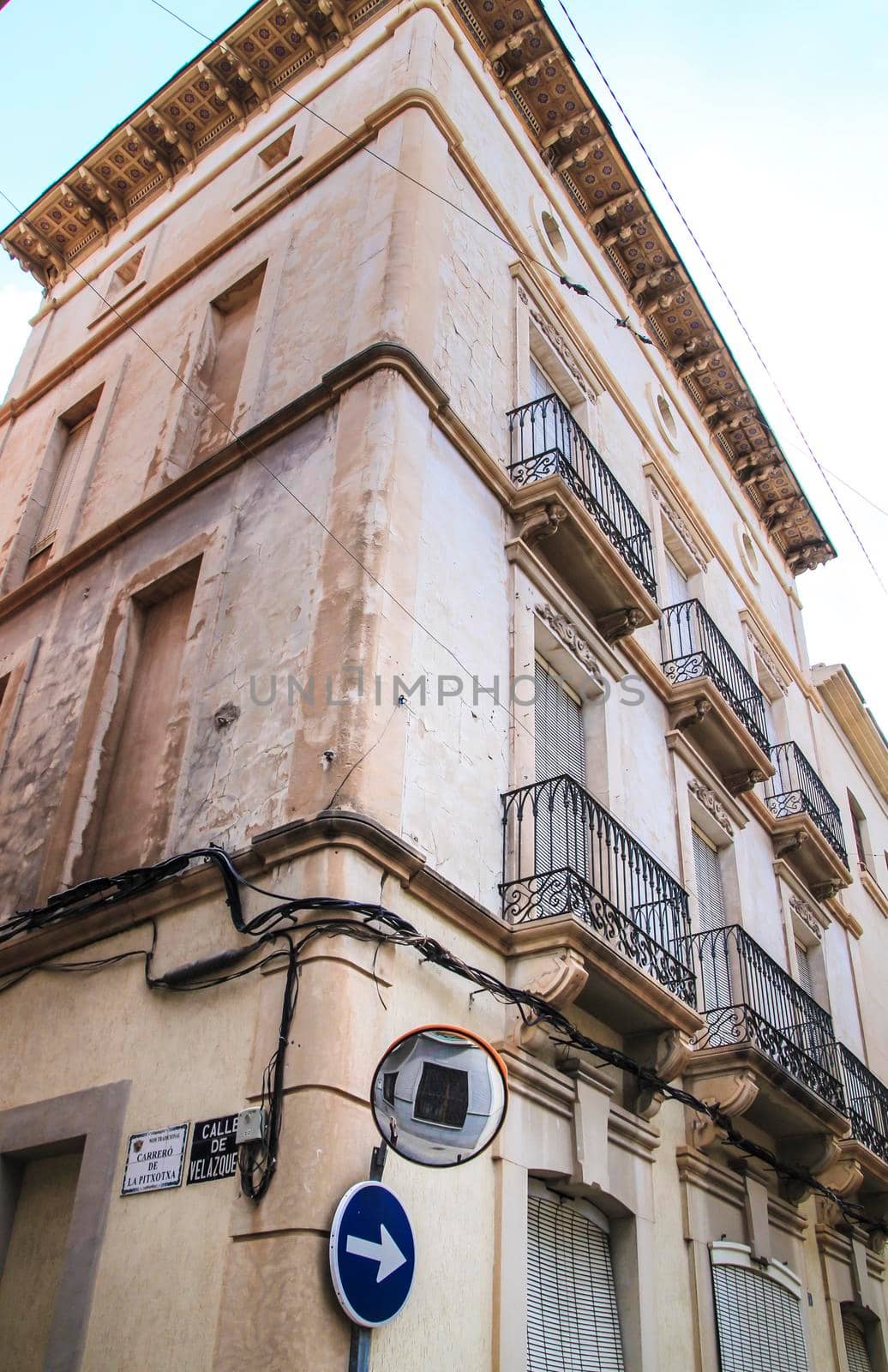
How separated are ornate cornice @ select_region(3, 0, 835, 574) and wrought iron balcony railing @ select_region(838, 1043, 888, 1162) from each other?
10141 mm

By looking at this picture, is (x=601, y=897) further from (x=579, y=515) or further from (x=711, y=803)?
(x=711, y=803)

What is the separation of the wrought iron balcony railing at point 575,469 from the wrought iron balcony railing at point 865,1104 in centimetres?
597

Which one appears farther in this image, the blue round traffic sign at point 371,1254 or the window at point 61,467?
the window at point 61,467

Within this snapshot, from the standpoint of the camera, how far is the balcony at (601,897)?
816 centimetres

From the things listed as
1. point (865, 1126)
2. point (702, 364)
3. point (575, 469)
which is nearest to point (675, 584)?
point (575, 469)

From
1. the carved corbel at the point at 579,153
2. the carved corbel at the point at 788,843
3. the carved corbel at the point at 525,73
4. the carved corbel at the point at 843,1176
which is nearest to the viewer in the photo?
the carved corbel at the point at 843,1176

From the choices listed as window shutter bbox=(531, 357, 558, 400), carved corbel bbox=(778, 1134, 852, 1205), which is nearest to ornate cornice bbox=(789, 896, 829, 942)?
carved corbel bbox=(778, 1134, 852, 1205)

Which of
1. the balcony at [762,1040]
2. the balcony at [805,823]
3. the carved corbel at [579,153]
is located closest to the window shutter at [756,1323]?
the balcony at [762,1040]

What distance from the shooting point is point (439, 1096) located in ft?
19.4

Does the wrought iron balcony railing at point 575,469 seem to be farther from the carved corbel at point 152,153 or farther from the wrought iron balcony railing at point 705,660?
the carved corbel at point 152,153

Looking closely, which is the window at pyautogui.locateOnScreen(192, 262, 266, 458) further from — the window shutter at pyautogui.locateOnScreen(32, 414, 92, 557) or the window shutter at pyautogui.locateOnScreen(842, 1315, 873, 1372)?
the window shutter at pyautogui.locateOnScreen(842, 1315, 873, 1372)

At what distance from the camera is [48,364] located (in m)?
15.3

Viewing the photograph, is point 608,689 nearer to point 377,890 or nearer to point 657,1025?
point 657,1025

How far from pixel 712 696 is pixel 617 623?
6.62ft
